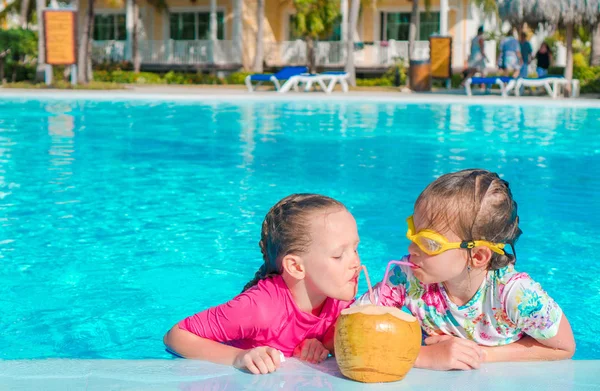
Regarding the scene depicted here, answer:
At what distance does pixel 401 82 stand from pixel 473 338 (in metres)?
24.4

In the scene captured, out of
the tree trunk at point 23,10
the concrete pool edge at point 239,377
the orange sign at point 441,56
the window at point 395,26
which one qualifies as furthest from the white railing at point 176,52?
the concrete pool edge at point 239,377

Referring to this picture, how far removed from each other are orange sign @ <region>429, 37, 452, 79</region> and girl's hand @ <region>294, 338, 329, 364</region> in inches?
879

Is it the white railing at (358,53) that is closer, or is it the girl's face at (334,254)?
the girl's face at (334,254)

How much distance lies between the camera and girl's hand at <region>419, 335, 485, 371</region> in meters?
2.62

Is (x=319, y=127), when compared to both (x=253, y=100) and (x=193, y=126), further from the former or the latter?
(x=253, y=100)

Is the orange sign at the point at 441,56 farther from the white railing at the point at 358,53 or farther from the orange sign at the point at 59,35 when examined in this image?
the orange sign at the point at 59,35

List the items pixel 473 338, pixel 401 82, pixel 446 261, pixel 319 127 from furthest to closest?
1. pixel 401 82
2. pixel 319 127
3. pixel 473 338
4. pixel 446 261

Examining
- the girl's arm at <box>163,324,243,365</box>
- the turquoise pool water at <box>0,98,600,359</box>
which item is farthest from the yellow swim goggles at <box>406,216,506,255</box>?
the turquoise pool water at <box>0,98,600,359</box>


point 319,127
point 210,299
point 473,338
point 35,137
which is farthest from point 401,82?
point 473,338

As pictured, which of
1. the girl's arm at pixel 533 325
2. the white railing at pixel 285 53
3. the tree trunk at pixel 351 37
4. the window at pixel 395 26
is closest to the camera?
the girl's arm at pixel 533 325

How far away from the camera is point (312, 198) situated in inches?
109

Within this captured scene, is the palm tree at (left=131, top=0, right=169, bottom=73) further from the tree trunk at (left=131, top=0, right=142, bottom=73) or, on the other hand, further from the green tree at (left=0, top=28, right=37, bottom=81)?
the green tree at (left=0, top=28, right=37, bottom=81)

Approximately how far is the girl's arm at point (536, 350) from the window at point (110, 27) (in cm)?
3300

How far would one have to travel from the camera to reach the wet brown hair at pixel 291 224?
8.91 ft
